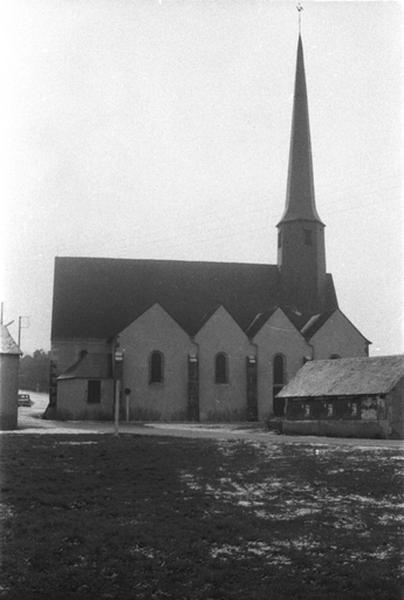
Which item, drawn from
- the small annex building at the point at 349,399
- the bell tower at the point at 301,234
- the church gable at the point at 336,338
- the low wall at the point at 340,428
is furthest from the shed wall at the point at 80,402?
the low wall at the point at 340,428

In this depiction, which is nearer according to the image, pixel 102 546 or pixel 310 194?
pixel 102 546

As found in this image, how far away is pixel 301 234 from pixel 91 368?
18289 mm

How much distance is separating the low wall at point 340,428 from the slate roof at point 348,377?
122 centimetres

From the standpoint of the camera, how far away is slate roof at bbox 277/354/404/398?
98.5 ft

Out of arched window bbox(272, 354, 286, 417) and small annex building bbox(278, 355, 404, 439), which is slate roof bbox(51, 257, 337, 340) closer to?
arched window bbox(272, 354, 286, 417)

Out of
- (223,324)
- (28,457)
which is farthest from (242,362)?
(28,457)

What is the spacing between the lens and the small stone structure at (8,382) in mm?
33062

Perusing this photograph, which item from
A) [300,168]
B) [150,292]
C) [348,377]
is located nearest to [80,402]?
[150,292]

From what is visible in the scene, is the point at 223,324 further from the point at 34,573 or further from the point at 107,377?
the point at 34,573

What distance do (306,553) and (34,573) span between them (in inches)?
120

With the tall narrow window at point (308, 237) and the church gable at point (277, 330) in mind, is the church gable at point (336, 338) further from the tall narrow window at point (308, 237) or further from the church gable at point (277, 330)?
the tall narrow window at point (308, 237)

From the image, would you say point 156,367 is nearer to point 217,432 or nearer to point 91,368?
point 91,368

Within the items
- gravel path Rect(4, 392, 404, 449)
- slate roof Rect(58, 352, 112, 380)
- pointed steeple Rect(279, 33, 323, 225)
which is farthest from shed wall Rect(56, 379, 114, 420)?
pointed steeple Rect(279, 33, 323, 225)

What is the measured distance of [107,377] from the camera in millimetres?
48156
